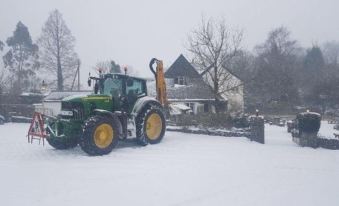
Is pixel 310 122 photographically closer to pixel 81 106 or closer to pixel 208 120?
pixel 208 120

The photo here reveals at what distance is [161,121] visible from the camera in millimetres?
13852

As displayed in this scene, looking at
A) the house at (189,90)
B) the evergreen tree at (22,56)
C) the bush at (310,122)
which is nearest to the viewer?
the bush at (310,122)

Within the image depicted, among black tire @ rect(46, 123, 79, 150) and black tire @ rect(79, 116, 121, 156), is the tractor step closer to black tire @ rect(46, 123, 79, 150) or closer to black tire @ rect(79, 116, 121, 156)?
black tire @ rect(46, 123, 79, 150)

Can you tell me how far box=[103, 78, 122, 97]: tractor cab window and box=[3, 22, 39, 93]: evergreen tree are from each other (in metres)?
45.4

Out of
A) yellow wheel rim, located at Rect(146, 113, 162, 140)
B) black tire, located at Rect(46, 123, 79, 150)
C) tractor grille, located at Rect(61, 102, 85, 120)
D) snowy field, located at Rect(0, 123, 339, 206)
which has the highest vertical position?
tractor grille, located at Rect(61, 102, 85, 120)

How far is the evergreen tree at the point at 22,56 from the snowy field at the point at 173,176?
46935 millimetres

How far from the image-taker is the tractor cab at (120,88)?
12.7m

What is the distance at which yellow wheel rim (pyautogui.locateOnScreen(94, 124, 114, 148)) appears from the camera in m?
11.1

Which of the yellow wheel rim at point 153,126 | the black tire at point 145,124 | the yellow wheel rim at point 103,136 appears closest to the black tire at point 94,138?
the yellow wheel rim at point 103,136

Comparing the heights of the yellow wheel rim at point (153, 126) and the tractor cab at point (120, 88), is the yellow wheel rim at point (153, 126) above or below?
below

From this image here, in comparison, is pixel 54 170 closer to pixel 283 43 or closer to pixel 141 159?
pixel 141 159

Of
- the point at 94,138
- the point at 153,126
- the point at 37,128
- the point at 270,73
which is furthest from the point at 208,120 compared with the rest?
the point at 270,73

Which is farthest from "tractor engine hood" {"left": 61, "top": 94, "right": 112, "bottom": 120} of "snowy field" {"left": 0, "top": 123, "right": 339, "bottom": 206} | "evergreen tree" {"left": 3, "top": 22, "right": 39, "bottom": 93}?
"evergreen tree" {"left": 3, "top": 22, "right": 39, "bottom": 93}

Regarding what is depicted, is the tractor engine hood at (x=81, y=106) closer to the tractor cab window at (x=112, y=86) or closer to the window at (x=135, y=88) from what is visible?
the tractor cab window at (x=112, y=86)
